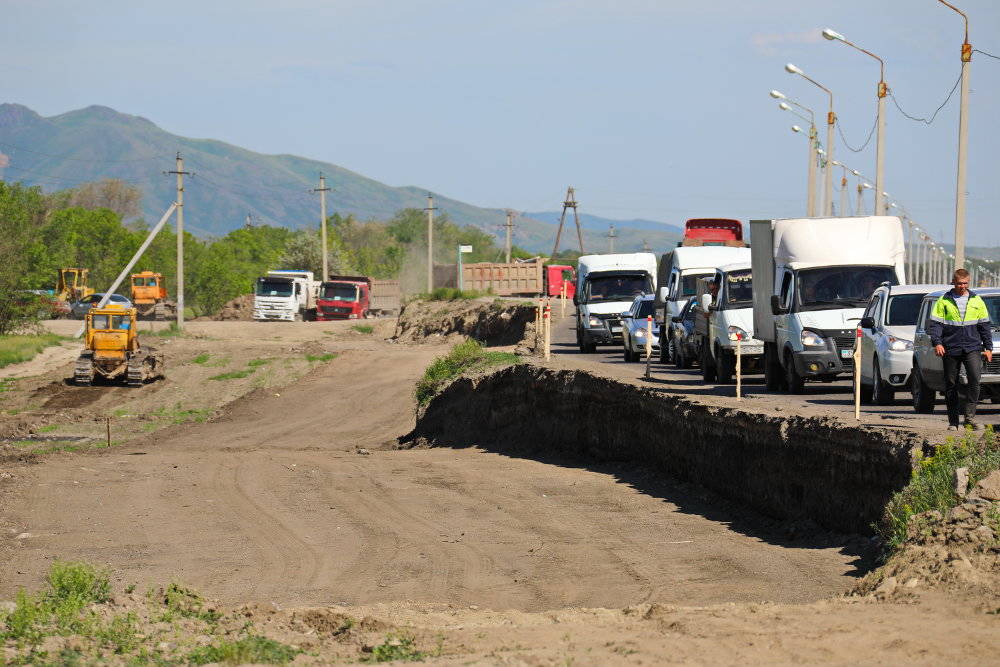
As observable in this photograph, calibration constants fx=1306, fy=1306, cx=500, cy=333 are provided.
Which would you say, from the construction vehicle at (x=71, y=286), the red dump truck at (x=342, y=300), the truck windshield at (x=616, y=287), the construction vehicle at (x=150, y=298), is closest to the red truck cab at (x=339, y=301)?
the red dump truck at (x=342, y=300)

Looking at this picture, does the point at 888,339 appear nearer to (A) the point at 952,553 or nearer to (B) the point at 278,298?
(A) the point at 952,553

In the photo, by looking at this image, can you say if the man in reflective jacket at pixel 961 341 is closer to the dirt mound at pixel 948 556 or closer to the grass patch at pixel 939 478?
the grass patch at pixel 939 478

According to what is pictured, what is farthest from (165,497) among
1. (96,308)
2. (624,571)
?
(96,308)

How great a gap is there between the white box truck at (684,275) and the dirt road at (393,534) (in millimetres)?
7779

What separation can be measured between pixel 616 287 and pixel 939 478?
28489mm

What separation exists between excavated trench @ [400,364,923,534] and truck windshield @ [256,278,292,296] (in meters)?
44.4

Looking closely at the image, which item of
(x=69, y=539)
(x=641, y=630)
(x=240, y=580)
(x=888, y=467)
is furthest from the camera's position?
(x=69, y=539)

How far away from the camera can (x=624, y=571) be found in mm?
13344

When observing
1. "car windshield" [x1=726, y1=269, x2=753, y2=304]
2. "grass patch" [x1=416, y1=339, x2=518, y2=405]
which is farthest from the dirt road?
"grass patch" [x1=416, y1=339, x2=518, y2=405]

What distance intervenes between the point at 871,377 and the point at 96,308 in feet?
102

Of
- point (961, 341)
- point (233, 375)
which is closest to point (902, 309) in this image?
point (961, 341)

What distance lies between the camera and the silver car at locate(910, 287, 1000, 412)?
16.8 m

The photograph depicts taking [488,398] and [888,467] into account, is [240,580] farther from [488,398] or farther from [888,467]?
[488,398]

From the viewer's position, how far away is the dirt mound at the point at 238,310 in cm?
8594
